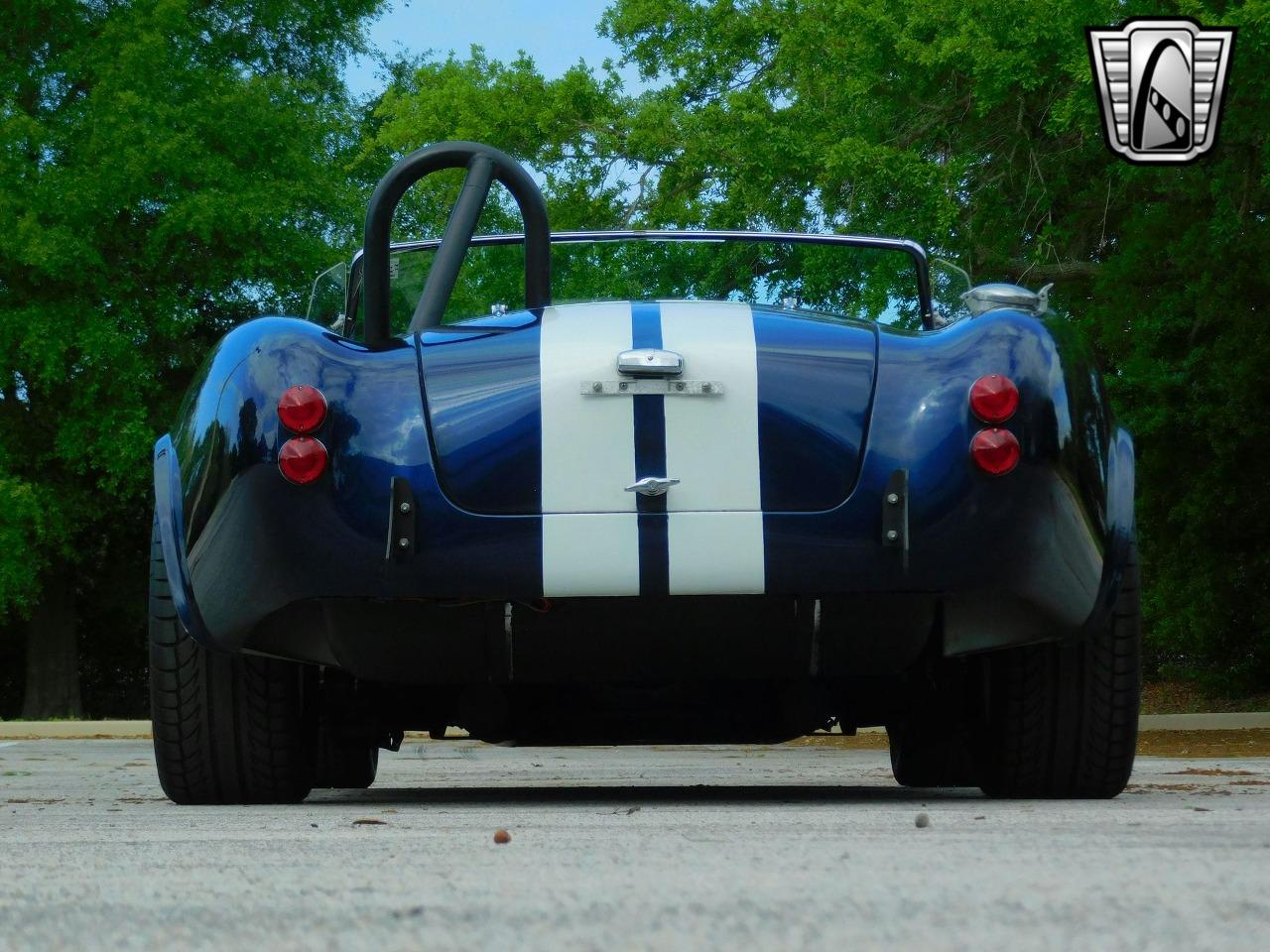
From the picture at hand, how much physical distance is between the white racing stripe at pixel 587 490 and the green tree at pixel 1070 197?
1073 cm

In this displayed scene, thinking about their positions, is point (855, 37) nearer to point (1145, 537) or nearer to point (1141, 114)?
point (1141, 114)

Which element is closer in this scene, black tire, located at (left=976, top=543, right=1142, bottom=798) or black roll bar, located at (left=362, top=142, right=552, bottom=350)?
black tire, located at (left=976, top=543, right=1142, bottom=798)

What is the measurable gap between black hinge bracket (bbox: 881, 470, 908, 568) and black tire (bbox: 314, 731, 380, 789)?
1770mm

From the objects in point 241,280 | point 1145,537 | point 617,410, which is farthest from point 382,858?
point 241,280

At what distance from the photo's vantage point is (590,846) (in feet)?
9.95

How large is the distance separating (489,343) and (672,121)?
62.9 ft

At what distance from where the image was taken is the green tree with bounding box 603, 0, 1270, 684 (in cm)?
1608

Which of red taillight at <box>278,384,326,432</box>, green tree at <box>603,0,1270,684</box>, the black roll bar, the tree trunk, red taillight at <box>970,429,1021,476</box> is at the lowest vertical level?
the tree trunk

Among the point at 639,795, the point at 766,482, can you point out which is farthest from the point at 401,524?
the point at 639,795

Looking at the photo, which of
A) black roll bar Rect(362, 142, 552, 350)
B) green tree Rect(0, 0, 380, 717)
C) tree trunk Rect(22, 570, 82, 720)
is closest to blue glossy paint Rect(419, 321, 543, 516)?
black roll bar Rect(362, 142, 552, 350)

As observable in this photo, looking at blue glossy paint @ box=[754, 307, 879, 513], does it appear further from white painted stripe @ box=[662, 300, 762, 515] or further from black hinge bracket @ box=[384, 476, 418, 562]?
black hinge bracket @ box=[384, 476, 418, 562]

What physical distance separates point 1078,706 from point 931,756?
96 cm

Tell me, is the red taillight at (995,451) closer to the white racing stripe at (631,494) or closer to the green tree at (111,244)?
the white racing stripe at (631,494)

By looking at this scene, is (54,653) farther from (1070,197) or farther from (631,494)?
(631,494)
